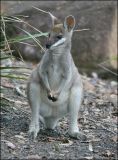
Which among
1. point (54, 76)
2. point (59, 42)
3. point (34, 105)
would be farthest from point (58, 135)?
point (59, 42)

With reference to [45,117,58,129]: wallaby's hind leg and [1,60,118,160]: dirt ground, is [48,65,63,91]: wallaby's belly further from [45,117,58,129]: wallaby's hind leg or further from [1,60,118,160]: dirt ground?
[1,60,118,160]: dirt ground

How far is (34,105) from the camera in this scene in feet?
21.7

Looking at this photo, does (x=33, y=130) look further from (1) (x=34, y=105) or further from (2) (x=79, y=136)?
(2) (x=79, y=136)

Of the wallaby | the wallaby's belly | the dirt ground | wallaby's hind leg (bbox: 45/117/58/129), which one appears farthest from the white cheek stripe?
the dirt ground

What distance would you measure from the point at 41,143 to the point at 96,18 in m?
5.78

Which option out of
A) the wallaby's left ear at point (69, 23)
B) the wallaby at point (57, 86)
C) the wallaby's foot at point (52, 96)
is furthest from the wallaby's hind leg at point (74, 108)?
the wallaby's left ear at point (69, 23)

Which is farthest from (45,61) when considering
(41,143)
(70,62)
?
(41,143)

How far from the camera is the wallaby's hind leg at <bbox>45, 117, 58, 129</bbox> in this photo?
694 centimetres

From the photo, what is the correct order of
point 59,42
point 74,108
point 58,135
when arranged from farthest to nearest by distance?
point 58,135 → point 74,108 → point 59,42

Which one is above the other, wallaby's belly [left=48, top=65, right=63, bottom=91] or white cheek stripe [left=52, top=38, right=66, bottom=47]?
white cheek stripe [left=52, top=38, right=66, bottom=47]

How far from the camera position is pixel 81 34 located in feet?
38.3

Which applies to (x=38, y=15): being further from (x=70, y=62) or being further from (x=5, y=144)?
(x=5, y=144)

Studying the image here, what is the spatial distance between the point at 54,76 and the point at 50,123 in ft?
1.94

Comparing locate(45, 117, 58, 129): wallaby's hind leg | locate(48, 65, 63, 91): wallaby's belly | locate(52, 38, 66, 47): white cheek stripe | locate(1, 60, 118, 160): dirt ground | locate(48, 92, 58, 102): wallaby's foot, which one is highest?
locate(52, 38, 66, 47): white cheek stripe
